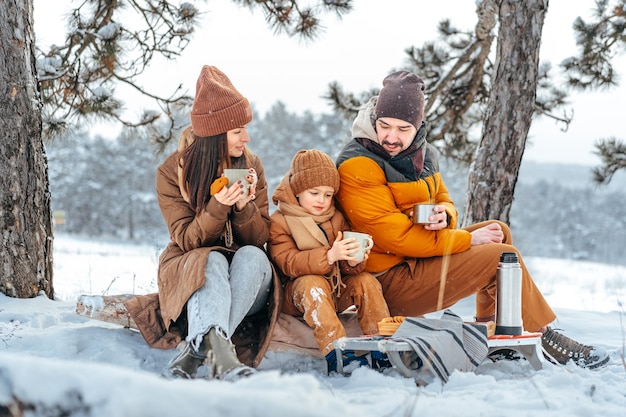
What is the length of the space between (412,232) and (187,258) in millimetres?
1147

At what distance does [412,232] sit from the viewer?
3.26 m

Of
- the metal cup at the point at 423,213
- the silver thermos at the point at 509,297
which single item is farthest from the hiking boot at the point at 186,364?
the silver thermos at the point at 509,297

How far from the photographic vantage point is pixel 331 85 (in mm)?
6879

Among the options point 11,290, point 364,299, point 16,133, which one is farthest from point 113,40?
point 364,299

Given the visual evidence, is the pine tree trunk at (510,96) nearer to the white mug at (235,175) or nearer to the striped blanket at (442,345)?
the striped blanket at (442,345)

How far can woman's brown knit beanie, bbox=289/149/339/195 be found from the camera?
3225 mm

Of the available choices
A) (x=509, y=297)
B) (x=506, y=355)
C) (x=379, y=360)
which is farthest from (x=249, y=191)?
(x=506, y=355)

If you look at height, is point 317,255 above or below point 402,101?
below

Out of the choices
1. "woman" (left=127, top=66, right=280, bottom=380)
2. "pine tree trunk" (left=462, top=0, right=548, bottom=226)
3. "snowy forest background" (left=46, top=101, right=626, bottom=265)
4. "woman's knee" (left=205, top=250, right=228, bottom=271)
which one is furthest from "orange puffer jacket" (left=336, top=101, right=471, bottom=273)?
"snowy forest background" (left=46, top=101, right=626, bottom=265)

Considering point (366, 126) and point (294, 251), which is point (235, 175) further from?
point (366, 126)

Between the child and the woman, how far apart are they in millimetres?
114

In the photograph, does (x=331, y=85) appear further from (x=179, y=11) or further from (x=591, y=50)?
(x=591, y=50)

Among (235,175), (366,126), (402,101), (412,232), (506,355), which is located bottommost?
(506,355)

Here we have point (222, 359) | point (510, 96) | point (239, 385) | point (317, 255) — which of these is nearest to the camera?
point (239, 385)
